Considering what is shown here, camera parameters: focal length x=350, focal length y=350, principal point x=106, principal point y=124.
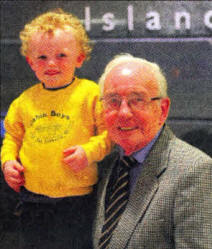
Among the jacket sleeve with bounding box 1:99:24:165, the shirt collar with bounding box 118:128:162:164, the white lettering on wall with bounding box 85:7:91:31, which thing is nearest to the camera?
the shirt collar with bounding box 118:128:162:164

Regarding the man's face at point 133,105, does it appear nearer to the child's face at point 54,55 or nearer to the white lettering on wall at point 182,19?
the child's face at point 54,55

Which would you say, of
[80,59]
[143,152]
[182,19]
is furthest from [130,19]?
[143,152]

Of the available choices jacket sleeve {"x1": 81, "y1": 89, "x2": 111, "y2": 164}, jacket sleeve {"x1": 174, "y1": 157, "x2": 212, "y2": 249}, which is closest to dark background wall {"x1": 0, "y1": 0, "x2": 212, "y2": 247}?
jacket sleeve {"x1": 81, "y1": 89, "x2": 111, "y2": 164}

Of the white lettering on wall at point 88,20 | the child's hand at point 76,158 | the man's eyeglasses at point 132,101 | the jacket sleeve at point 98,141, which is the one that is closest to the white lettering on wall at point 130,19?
the white lettering on wall at point 88,20

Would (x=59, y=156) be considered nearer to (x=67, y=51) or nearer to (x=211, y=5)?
(x=67, y=51)

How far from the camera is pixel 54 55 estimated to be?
1.39 metres

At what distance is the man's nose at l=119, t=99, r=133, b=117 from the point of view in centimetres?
121

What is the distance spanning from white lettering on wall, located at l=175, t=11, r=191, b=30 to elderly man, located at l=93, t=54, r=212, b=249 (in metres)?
0.41

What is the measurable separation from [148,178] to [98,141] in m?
0.28

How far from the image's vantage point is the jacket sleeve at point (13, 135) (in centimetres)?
153

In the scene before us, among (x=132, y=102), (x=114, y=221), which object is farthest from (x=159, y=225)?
(x=132, y=102)

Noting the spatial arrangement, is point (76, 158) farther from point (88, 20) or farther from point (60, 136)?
point (88, 20)

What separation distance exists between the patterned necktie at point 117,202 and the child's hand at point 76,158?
155 mm

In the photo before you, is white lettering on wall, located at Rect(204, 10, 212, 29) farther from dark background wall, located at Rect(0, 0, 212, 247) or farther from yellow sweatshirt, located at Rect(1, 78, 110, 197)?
yellow sweatshirt, located at Rect(1, 78, 110, 197)
